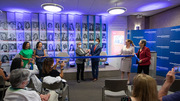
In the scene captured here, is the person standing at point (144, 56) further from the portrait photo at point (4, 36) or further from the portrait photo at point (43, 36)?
the portrait photo at point (4, 36)

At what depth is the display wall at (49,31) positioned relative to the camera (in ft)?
20.7

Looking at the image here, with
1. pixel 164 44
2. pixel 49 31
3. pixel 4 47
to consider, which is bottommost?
pixel 4 47

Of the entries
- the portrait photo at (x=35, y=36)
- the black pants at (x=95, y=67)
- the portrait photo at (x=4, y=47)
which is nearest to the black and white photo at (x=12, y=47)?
the portrait photo at (x=4, y=47)

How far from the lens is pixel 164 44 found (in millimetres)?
5730

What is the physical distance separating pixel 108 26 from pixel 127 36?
1471 mm

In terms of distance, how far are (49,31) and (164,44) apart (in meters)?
6.70

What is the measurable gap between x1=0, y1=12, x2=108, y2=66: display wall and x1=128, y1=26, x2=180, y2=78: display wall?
2.65 meters

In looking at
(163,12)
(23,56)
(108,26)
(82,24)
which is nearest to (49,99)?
(23,56)

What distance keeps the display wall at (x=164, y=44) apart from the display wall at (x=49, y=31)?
2.65 metres

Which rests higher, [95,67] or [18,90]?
[18,90]

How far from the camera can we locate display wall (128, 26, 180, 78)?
5.19 m

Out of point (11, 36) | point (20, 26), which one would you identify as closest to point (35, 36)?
point (20, 26)

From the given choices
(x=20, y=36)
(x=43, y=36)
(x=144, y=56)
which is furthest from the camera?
(x=43, y=36)

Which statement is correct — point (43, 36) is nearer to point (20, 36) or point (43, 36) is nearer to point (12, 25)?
point (20, 36)
